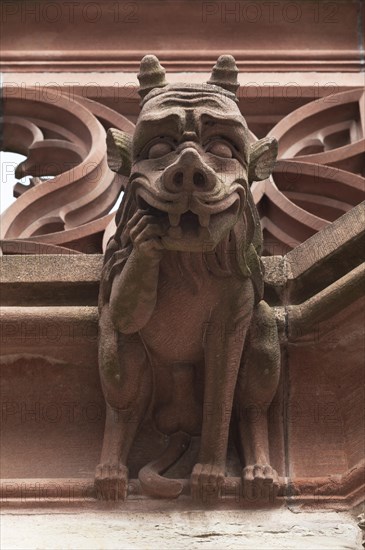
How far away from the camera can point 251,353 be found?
3.67 m

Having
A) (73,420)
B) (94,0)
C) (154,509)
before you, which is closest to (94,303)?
(73,420)

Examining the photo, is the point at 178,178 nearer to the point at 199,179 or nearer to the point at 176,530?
the point at 199,179

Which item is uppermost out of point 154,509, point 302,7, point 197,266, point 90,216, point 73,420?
point 302,7

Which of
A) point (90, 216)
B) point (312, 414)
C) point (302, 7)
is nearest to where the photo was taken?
point (312, 414)

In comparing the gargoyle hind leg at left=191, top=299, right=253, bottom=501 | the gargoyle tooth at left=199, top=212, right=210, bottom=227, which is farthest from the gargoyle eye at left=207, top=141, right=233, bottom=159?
the gargoyle hind leg at left=191, top=299, right=253, bottom=501

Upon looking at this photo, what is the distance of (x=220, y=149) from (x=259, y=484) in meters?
0.78

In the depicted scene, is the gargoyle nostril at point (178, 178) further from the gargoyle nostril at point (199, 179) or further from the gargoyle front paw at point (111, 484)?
the gargoyle front paw at point (111, 484)

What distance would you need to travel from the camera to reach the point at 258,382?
3.68 meters

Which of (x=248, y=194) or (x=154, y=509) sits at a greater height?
(x=248, y=194)

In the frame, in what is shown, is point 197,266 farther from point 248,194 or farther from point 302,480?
point 302,480

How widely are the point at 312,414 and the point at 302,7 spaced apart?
2263mm

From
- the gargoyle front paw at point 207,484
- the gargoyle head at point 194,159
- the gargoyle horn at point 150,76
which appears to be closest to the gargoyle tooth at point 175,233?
the gargoyle head at point 194,159

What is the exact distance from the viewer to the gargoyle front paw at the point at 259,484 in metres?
3.55

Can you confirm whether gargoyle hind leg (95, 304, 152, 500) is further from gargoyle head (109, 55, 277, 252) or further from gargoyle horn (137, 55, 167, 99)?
gargoyle horn (137, 55, 167, 99)
